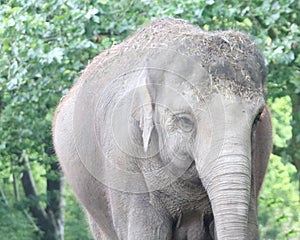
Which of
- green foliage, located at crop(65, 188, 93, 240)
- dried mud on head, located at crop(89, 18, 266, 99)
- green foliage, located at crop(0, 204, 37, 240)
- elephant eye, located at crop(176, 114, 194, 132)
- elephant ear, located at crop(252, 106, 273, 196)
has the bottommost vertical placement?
green foliage, located at crop(65, 188, 93, 240)

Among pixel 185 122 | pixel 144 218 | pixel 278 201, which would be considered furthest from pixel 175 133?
pixel 278 201

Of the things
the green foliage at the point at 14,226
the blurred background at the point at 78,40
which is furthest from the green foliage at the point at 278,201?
the green foliage at the point at 14,226

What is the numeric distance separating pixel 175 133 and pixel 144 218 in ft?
2.94

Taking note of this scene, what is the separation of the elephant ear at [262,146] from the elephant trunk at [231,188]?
1324 millimetres

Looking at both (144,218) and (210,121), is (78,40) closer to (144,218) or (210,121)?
(144,218)

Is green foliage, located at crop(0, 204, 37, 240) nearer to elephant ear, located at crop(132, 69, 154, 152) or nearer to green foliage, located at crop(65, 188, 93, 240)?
green foliage, located at crop(65, 188, 93, 240)

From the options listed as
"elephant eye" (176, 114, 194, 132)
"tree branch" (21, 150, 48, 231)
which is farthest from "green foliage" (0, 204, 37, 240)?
"elephant eye" (176, 114, 194, 132)

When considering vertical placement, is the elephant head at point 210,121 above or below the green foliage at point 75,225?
above

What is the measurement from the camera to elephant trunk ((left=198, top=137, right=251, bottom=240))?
721 cm

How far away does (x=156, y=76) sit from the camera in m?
7.82

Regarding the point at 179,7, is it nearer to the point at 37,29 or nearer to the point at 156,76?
the point at 37,29

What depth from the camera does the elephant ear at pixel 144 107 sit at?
7.82m

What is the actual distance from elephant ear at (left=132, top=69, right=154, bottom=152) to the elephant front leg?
561 millimetres

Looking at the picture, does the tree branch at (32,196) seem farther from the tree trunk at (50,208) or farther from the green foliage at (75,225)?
the green foliage at (75,225)
